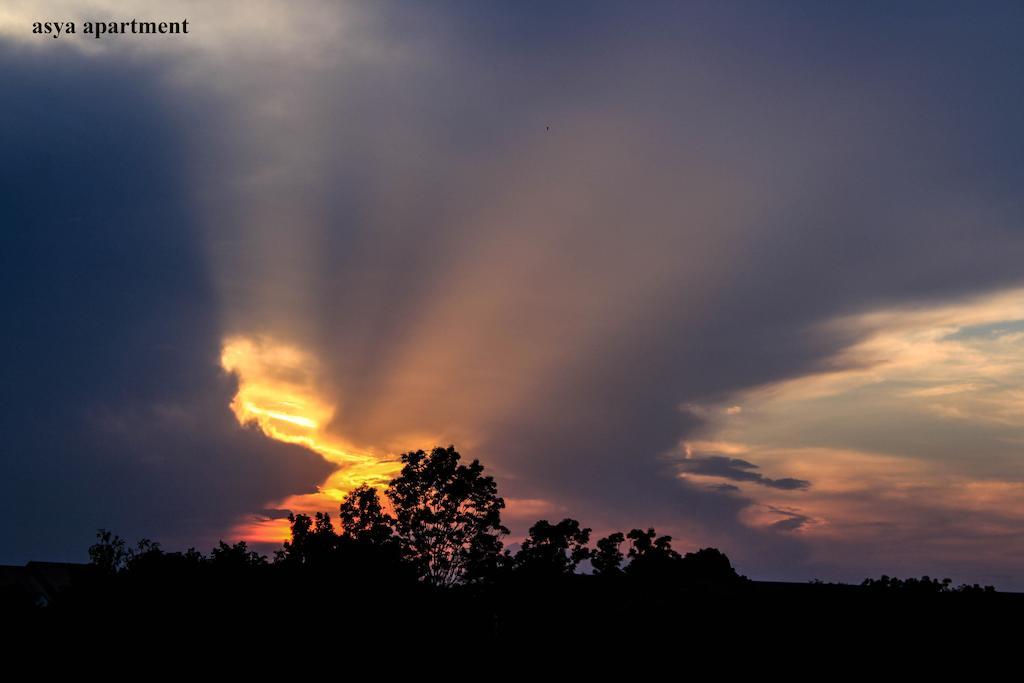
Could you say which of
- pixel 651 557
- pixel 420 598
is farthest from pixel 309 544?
pixel 651 557

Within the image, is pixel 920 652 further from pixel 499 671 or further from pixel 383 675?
pixel 383 675

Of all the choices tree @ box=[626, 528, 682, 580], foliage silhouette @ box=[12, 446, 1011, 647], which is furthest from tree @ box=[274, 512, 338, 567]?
tree @ box=[626, 528, 682, 580]

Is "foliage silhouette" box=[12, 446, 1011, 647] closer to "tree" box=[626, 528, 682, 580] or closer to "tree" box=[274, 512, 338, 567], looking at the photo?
"tree" box=[274, 512, 338, 567]

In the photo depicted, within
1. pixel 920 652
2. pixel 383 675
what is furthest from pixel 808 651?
pixel 383 675

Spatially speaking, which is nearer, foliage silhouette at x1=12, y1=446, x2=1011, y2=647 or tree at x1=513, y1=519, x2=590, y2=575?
foliage silhouette at x1=12, y1=446, x2=1011, y2=647

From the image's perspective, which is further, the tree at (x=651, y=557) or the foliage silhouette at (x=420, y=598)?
the tree at (x=651, y=557)

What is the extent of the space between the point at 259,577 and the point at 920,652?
30.7m

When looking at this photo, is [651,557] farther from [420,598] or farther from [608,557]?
[420,598]

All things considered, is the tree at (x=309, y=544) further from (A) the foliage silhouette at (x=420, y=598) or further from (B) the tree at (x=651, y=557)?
(B) the tree at (x=651, y=557)

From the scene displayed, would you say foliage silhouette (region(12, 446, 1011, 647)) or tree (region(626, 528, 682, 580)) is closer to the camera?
foliage silhouette (region(12, 446, 1011, 647))

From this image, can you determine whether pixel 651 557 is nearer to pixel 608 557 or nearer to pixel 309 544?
pixel 608 557

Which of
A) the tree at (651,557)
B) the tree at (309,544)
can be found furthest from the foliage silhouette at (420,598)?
the tree at (651,557)

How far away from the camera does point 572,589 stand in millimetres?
56281

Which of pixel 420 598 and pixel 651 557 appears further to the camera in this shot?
pixel 651 557
